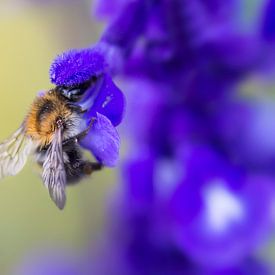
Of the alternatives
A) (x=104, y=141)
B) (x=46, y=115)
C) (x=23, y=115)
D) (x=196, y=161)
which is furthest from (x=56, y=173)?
(x=23, y=115)

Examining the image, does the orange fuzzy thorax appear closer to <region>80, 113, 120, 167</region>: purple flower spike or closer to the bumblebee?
the bumblebee

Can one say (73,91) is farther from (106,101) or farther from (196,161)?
(196,161)

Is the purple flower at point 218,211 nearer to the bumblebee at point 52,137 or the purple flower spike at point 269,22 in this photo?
the purple flower spike at point 269,22

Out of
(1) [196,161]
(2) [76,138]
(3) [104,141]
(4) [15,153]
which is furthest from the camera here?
(1) [196,161]

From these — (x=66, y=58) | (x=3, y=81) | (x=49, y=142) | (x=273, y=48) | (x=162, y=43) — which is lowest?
(x=49, y=142)

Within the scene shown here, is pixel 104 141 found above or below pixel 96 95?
below

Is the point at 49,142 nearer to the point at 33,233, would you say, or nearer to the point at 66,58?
the point at 66,58

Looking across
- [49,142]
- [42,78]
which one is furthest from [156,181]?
[42,78]

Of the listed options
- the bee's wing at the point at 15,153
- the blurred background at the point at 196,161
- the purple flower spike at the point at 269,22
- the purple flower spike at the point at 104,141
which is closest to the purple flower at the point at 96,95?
the purple flower spike at the point at 104,141
